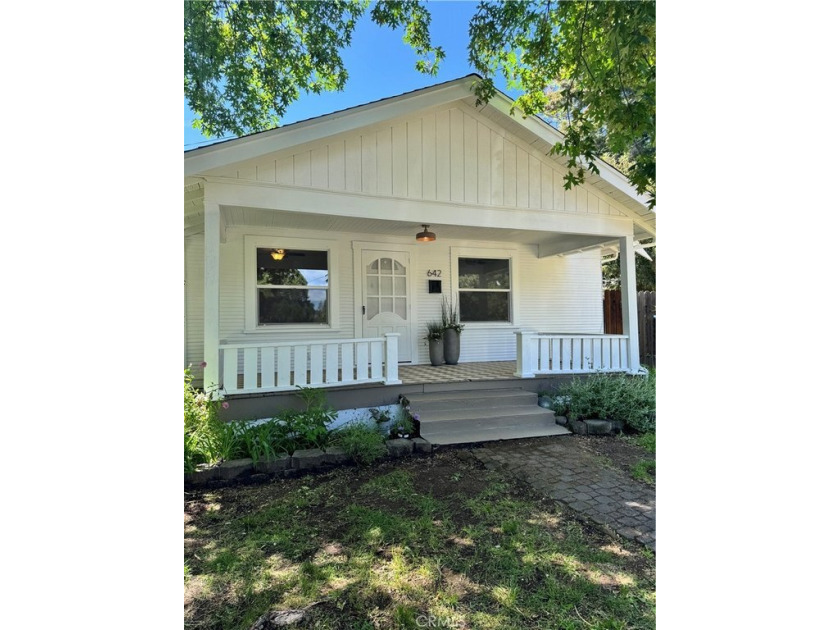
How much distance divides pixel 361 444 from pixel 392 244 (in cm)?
399

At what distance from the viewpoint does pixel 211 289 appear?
446cm

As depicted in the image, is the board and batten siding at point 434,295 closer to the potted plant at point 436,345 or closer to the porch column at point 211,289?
the potted plant at point 436,345

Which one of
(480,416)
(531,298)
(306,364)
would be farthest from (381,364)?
(531,298)

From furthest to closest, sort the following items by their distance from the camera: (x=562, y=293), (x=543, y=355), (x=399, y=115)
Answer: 1. (x=562, y=293)
2. (x=543, y=355)
3. (x=399, y=115)

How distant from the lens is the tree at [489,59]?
2.71 meters

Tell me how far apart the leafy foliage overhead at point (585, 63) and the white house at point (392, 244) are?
0.97 metres

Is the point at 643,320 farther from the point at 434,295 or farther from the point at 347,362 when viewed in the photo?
the point at 347,362

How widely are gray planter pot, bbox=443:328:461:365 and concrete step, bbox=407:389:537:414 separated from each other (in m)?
1.62

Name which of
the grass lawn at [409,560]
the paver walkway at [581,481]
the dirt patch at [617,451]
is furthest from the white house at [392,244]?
the grass lawn at [409,560]

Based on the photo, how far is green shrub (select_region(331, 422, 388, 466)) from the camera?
13.5ft

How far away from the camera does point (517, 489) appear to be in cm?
345

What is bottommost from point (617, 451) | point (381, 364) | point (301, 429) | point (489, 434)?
point (617, 451)

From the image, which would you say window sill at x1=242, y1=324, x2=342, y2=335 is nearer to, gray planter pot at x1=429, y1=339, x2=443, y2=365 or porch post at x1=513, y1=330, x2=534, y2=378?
gray planter pot at x1=429, y1=339, x2=443, y2=365
